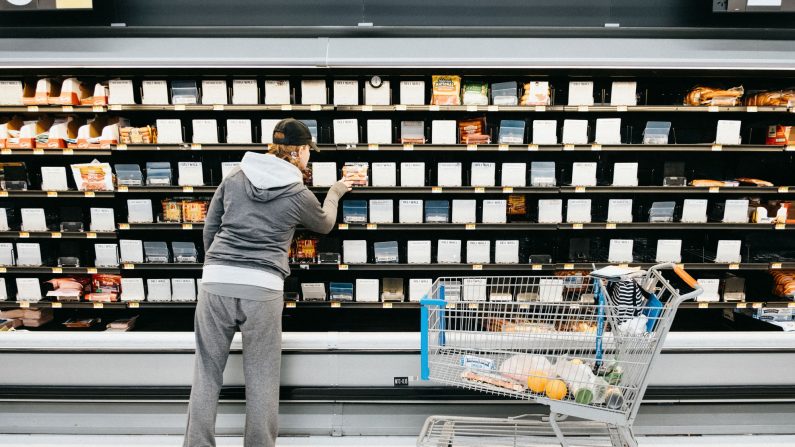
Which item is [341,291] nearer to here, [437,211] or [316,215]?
[437,211]

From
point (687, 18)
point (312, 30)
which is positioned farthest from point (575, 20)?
point (312, 30)

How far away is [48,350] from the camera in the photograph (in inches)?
102

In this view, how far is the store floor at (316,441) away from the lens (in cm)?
256

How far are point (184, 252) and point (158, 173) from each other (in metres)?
0.61

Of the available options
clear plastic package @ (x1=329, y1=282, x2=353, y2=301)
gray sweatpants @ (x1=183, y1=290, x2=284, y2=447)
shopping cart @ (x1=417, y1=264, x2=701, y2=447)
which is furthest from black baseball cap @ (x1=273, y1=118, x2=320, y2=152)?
clear plastic package @ (x1=329, y1=282, x2=353, y2=301)

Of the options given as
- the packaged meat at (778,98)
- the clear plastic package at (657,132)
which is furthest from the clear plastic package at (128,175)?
the packaged meat at (778,98)

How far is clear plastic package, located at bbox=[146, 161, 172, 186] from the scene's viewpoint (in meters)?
3.62

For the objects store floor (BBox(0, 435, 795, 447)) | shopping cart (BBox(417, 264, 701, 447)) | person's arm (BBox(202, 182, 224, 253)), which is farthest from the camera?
store floor (BBox(0, 435, 795, 447))

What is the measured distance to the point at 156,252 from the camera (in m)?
3.71

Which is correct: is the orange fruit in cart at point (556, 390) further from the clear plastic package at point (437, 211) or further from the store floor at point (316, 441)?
the clear plastic package at point (437, 211)

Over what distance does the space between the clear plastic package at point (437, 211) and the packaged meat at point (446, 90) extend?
703mm

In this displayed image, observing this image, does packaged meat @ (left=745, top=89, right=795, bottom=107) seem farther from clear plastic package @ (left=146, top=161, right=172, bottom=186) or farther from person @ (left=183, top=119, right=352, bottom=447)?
clear plastic package @ (left=146, top=161, right=172, bottom=186)

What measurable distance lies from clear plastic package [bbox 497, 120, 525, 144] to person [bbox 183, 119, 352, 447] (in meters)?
1.84

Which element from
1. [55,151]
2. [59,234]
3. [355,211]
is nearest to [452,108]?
[355,211]
